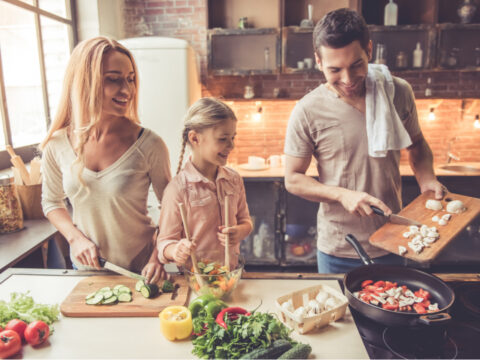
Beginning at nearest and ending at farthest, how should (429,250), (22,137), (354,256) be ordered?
(429,250)
(354,256)
(22,137)

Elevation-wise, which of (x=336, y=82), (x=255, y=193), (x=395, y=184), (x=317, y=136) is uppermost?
(x=336, y=82)

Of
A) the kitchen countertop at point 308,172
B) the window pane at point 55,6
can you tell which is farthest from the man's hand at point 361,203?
the window pane at point 55,6

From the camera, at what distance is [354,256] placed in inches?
68.0

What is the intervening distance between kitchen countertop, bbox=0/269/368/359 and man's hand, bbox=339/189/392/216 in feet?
1.09

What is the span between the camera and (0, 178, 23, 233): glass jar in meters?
2.04

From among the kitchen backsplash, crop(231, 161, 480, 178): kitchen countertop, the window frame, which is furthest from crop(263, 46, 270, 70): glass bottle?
the window frame

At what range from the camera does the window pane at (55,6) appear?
3.28m

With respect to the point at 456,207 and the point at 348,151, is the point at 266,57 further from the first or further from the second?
the point at 456,207

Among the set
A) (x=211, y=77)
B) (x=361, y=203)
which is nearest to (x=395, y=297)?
(x=361, y=203)

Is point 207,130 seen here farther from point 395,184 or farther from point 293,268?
point 293,268

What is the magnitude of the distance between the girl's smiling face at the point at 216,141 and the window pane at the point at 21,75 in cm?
197

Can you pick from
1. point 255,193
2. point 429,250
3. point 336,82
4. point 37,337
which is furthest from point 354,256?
point 255,193

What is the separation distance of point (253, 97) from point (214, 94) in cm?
43

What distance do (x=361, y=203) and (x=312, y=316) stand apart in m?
0.59
